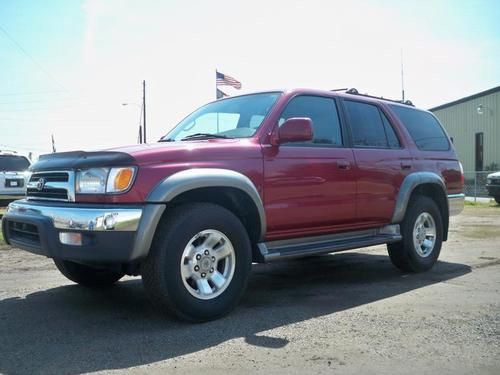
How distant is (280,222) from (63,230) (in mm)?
1831

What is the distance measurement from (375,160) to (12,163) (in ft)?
40.2

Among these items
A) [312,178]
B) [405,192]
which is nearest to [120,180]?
[312,178]

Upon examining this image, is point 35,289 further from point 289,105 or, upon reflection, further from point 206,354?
point 289,105

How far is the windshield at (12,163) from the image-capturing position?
14.8 meters

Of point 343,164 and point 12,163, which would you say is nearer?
point 343,164

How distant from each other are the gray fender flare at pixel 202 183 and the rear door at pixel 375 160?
150 cm

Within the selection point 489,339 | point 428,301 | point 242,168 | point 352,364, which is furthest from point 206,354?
point 428,301

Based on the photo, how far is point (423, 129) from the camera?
6.91 m

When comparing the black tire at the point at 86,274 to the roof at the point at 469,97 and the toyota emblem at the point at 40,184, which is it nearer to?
the toyota emblem at the point at 40,184

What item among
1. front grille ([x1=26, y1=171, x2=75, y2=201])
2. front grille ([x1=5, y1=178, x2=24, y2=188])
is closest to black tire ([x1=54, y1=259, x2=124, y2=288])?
front grille ([x1=26, y1=171, x2=75, y2=201])

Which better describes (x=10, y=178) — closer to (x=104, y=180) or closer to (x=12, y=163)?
(x=12, y=163)

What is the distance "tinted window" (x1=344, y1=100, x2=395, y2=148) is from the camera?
19.0ft

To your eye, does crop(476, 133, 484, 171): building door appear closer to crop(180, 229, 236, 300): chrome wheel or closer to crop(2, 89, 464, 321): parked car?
crop(2, 89, 464, 321): parked car

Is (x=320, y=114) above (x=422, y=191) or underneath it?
above
